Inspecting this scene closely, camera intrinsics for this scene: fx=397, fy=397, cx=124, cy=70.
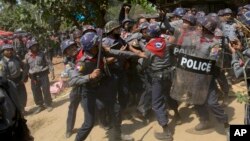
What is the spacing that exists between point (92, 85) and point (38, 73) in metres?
4.34

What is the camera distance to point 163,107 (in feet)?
22.1

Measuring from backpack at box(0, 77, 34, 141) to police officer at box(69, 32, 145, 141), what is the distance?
2.87 metres

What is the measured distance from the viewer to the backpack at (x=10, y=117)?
2630 millimetres

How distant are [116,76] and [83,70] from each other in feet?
3.64

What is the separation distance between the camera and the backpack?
263cm

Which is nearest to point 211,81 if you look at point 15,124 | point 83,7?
point 15,124

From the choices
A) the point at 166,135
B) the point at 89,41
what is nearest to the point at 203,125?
the point at 166,135

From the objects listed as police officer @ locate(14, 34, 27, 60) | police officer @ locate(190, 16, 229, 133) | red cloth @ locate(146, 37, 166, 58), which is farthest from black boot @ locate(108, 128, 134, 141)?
police officer @ locate(14, 34, 27, 60)

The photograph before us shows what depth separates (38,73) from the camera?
1014 centimetres

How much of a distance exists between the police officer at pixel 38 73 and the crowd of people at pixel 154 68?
45.1 inches

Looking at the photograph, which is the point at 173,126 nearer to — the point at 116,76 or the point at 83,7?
the point at 116,76

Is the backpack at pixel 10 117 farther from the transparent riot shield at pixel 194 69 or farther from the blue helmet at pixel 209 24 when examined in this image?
the blue helmet at pixel 209 24

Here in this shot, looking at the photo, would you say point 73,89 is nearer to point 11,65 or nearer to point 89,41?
point 89,41

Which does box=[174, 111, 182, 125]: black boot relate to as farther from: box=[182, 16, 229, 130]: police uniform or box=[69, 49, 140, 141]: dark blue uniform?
box=[69, 49, 140, 141]: dark blue uniform
